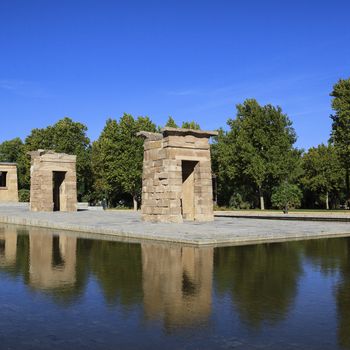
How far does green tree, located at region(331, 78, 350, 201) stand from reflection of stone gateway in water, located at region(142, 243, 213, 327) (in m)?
30.7

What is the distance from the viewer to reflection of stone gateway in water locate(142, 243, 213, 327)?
244 inches

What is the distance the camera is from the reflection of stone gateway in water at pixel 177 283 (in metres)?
6.21

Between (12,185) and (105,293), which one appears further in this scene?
(12,185)

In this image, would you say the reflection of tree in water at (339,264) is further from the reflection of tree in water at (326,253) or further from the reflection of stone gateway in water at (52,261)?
the reflection of stone gateway in water at (52,261)

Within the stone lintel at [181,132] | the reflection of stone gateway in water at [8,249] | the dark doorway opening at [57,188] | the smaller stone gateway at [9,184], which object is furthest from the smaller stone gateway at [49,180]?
the smaller stone gateway at [9,184]

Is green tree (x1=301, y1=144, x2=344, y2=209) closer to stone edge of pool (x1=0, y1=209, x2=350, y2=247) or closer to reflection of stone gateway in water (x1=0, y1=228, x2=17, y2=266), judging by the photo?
stone edge of pool (x1=0, y1=209, x2=350, y2=247)

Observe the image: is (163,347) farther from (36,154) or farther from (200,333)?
(36,154)

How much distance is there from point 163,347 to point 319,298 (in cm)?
323

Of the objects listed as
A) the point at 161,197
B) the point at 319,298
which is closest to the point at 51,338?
the point at 319,298

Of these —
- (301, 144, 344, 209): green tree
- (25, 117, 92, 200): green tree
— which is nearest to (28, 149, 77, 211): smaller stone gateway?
(25, 117, 92, 200): green tree

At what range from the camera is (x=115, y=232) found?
16922 millimetres

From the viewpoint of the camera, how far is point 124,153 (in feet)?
144

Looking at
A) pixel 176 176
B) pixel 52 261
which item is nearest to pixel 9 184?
pixel 176 176

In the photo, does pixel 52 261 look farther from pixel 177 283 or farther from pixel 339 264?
pixel 339 264
